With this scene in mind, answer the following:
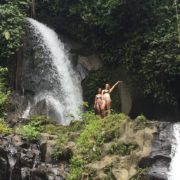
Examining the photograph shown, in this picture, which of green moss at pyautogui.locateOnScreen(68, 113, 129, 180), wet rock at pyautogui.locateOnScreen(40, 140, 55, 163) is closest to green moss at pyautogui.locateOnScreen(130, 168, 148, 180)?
green moss at pyautogui.locateOnScreen(68, 113, 129, 180)

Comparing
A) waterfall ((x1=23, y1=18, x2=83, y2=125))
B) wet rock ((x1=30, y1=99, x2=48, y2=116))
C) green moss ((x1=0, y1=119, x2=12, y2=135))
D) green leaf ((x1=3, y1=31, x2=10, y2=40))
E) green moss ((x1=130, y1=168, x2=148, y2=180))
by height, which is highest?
green leaf ((x1=3, y1=31, x2=10, y2=40))

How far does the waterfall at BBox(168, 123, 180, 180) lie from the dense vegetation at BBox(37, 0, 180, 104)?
4642mm

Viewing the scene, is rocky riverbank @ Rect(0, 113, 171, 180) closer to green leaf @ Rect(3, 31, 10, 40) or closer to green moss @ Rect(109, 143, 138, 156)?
green moss @ Rect(109, 143, 138, 156)

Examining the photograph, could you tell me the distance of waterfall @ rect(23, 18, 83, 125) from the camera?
62.6ft

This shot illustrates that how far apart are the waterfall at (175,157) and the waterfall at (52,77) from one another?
606cm

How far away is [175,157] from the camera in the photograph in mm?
12703

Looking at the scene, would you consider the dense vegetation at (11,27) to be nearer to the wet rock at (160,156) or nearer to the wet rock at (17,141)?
the wet rock at (17,141)

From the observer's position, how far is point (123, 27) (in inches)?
790

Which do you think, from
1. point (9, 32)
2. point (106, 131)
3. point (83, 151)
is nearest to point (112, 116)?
point (106, 131)

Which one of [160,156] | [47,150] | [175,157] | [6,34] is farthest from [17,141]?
[6,34]

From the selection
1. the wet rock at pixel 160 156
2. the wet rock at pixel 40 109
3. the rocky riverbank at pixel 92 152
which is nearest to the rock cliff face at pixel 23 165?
the rocky riverbank at pixel 92 152

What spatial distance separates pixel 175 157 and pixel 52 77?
8525mm

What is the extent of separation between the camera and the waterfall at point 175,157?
1213 cm

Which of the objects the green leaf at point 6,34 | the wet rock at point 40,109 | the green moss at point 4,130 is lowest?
the green moss at point 4,130
